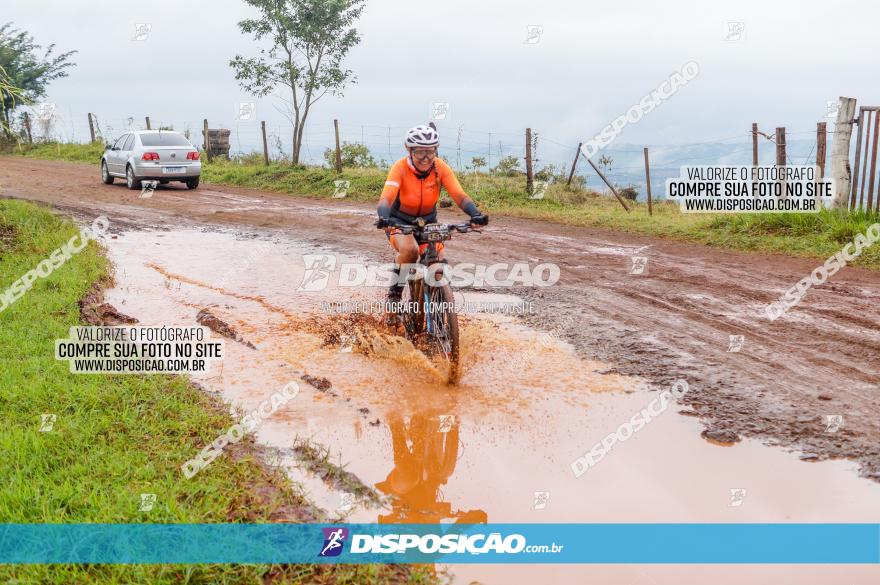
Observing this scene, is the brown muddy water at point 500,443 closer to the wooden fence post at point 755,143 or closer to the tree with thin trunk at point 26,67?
the wooden fence post at point 755,143

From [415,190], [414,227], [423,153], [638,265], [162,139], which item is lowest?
[638,265]

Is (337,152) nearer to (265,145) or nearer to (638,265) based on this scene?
(265,145)

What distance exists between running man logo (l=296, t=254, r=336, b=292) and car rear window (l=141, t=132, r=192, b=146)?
10167mm

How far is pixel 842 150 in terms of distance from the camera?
40.4 ft

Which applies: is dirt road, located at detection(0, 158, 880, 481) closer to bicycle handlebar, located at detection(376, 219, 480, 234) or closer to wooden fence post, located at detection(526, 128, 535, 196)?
bicycle handlebar, located at detection(376, 219, 480, 234)

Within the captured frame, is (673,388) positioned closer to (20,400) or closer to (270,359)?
(270,359)

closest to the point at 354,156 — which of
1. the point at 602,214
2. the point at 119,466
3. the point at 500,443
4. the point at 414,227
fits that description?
the point at 602,214

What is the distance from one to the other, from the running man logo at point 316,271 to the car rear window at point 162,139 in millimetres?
10167

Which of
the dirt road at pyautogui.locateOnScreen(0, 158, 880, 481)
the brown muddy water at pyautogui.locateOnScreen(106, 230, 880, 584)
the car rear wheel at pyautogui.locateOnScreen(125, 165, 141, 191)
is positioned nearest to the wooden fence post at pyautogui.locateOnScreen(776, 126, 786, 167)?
the dirt road at pyautogui.locateOnScreen(0, 158, 880, 481)

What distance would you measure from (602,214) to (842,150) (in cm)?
527

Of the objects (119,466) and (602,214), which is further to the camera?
(602,214)

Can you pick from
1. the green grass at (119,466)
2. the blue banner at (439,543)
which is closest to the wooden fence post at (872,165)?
the blue banner at (439,543)

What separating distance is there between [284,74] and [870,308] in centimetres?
1948

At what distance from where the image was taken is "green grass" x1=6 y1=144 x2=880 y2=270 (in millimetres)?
11656
